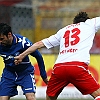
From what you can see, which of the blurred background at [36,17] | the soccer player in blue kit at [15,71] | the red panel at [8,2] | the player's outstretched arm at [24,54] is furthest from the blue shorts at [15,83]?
the red panel at [8,2]

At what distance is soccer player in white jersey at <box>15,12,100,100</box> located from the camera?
7516 millimetres

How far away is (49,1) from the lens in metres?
19.6

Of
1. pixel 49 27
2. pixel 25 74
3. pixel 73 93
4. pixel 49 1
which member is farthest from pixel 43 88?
pixel 49 1

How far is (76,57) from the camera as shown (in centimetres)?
752

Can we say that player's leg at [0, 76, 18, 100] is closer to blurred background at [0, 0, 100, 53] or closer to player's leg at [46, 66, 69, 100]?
player's leg at [46, 66, 69, 100]

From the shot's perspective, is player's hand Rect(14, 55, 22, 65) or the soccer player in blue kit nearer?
player's hand Rect(14, 55, 22, 65)

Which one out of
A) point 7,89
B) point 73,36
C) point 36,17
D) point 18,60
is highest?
point 73,36

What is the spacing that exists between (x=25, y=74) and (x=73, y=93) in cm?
475

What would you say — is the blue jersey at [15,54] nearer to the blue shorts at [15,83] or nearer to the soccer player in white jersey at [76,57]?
the blue shorts at [15,83]

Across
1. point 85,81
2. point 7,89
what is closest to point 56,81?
point 85,81

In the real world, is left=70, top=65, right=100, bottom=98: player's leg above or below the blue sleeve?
below

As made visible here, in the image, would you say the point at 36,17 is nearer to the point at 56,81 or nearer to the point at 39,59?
the point at 39,59

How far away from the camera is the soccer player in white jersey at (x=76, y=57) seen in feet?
24.7

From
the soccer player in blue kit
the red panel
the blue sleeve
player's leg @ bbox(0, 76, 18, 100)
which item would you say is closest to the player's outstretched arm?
the soccer player in blue kit
